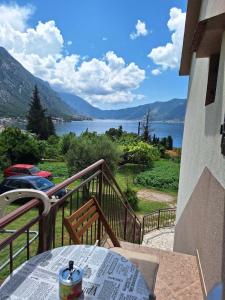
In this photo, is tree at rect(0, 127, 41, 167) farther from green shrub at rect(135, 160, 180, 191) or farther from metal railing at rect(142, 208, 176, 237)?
metal railing at rect(142, 208, 176, 237)

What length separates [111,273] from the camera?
182cm

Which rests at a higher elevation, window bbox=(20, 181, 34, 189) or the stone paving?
window bbox=(20, 181, 34, 189)

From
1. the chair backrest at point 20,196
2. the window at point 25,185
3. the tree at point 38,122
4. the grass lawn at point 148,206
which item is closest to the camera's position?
the chair backrest at point 20,196

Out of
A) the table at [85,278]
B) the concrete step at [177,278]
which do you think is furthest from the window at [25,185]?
the table at [85,278]

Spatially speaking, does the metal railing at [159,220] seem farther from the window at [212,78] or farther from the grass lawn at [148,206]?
the window at [212,78]

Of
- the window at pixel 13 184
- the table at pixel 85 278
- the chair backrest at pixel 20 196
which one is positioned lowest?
the window at pixel 13 184

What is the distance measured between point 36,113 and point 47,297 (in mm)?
49011

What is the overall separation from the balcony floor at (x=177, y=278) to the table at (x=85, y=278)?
4.56 ft

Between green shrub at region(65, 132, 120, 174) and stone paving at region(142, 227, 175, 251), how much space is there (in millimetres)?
8061

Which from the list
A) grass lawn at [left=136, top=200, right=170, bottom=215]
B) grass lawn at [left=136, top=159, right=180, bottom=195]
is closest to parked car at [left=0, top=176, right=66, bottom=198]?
grass lawn at [left=136, top=200, right=170, bottom=215]

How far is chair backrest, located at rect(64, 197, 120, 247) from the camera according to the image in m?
2.47

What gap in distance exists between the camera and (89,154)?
18.2 metres

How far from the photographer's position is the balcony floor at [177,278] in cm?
307

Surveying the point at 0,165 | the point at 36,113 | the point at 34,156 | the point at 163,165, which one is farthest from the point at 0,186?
the point at 36,113
